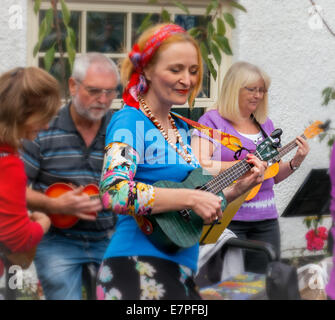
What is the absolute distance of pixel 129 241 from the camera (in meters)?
2.04

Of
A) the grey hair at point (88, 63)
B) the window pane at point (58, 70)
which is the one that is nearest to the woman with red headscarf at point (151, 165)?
the grey hair at point (88, 63)

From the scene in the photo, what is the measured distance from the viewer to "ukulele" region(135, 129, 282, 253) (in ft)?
6.70

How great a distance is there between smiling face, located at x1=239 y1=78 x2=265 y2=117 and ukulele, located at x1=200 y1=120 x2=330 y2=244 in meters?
0.24

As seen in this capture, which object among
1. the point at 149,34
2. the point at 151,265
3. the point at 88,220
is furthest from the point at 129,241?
the point at 149,34

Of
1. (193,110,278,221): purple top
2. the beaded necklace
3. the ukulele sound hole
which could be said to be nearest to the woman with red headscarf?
the beaded necklace

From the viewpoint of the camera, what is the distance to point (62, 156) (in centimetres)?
227

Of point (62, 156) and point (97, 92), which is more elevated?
point (97, 92)

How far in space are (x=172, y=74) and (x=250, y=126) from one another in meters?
0.83

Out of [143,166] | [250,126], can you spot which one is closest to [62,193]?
[143,166]

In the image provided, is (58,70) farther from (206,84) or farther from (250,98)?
(250,98)

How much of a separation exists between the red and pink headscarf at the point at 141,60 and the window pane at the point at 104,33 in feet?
1.68

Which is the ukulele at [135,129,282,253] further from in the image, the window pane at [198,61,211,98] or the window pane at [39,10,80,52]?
the window pane at [39,10,80,52]

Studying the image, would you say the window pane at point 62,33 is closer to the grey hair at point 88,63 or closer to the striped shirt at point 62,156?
the grey hair at point 88,63
